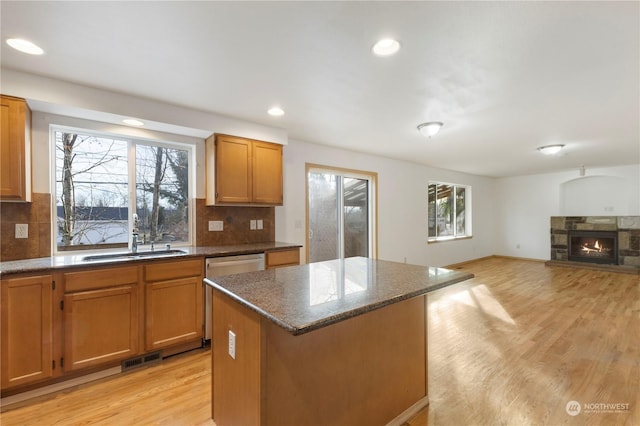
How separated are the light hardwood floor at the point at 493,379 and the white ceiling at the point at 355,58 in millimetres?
2367

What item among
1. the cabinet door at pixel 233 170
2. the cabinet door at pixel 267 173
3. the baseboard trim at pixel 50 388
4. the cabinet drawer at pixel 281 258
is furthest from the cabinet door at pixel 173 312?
the cabinet door at pixel 267 173

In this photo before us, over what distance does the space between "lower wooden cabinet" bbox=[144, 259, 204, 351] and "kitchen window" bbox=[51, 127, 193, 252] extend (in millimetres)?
742

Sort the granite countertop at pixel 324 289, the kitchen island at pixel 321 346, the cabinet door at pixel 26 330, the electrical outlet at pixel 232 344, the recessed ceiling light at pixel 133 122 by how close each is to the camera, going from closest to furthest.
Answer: the granite countertop at pixel 324 289, the kitchen island at pixel 321 346, the electrical outlet at pixel 232 344, the cabinet door at pixel 26 330, the recessed ceiling light at pixel 133 122

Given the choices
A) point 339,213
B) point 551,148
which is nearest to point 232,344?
point 339,213

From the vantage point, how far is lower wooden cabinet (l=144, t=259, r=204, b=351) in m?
2.43

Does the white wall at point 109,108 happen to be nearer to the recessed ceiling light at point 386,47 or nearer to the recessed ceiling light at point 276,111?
the recessed ceiling light at point 276,111

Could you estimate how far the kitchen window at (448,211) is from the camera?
21.3ft

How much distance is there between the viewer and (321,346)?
1.44m

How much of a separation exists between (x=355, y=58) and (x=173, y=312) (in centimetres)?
260

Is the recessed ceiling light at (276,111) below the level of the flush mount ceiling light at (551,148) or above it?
above

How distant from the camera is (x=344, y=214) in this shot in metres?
4.70

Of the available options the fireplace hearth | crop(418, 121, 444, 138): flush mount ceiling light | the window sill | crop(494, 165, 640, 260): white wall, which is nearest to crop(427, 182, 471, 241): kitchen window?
the window sill

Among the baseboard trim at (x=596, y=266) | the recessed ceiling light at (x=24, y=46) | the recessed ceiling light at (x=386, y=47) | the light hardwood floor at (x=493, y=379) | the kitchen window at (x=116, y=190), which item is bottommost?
the light hardwood floor at (x=493, y=379)

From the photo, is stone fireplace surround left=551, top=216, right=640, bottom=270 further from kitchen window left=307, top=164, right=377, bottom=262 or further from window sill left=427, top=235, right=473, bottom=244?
kitchen window left=307, top=164, right=377, bottom=262
